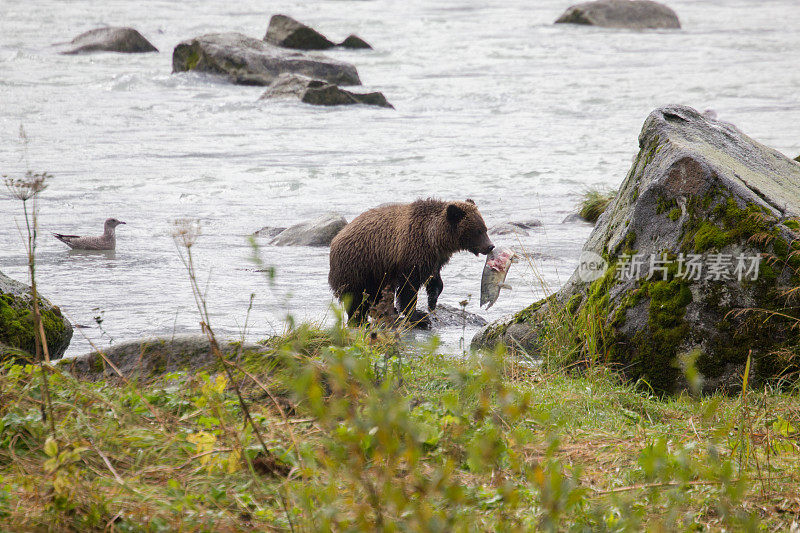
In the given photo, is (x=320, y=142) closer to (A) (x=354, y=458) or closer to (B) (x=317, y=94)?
(B) (x=317, y=94)

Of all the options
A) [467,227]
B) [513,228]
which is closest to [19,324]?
[467,227]

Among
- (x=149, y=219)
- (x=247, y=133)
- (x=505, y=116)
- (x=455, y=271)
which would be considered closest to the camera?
(x=455, y=271)

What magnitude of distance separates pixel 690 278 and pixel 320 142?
43.0 feet

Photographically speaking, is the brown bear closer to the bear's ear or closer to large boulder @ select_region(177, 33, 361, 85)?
the bear's ear

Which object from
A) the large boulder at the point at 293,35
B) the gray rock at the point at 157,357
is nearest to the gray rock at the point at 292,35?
the large boulder at the point at 293,35

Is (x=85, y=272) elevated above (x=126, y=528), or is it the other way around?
(x=126, y=528)

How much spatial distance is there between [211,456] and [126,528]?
0.52 m

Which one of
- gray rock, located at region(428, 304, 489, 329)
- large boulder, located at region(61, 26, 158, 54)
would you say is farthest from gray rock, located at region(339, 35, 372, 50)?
gray rock, located at region(428, 304, 489, 329)

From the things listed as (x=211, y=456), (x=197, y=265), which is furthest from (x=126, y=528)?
(x=197, y=265)

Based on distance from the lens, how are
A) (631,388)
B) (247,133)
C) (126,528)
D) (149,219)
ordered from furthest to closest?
1. (247,133)
2. (149,219)
3. (631,388)
4. (126,528)

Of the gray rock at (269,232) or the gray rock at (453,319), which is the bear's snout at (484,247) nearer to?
the gray rock at (453,319)

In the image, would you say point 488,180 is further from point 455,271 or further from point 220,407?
point 220,407

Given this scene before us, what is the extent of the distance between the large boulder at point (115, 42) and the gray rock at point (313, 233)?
2205 centimetres

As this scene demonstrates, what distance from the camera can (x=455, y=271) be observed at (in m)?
10.2
